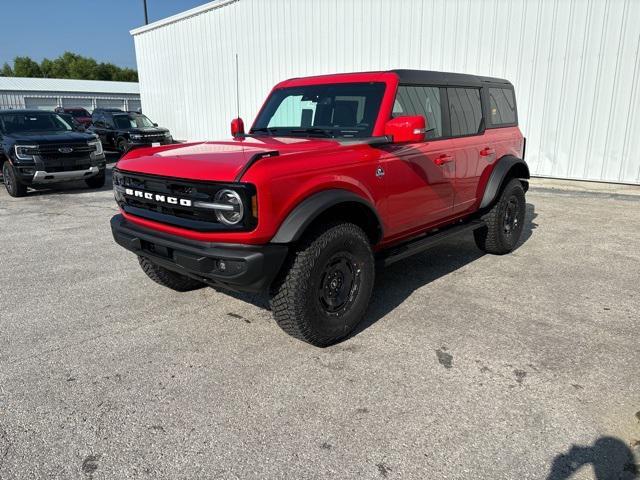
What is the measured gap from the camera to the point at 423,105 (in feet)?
14.1

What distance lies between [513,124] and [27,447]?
18.2 feet

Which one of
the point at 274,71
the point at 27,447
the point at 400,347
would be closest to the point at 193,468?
the point at 27,447

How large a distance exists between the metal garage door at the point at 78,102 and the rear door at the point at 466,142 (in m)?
47.7

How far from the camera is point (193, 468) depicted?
7.51 feet

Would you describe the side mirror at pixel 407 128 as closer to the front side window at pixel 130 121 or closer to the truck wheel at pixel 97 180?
the truck wheel at pixel 97 180

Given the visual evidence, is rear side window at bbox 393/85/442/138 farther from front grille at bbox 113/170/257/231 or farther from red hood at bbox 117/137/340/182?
front grille at bbox 113/170/257/231

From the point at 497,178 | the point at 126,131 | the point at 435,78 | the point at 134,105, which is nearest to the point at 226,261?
the point at 435,78

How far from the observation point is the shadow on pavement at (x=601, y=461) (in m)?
2.24

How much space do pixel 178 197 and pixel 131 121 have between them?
616 inches

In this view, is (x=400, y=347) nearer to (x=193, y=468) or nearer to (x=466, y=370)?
(x=466, y=370)

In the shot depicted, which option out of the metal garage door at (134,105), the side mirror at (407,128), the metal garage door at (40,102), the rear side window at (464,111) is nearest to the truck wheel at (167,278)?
the side mirror at (407,128)

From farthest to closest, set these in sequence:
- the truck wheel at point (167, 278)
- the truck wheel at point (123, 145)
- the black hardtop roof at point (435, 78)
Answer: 1. the truck wheel at point (123, 145)
2. the truck wheel at point (167, 278)
3. the black hardtop roof at point (435, 78)

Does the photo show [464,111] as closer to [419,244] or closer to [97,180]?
[419,244]

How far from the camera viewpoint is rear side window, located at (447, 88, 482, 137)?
15.2 feet
